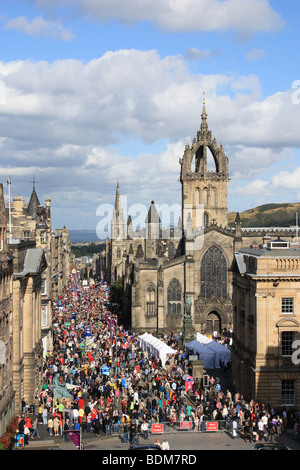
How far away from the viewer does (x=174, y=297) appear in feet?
247

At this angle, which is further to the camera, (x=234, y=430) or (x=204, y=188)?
(x=204, y=188)

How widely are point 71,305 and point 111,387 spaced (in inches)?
1708

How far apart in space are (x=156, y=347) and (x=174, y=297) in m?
20.9

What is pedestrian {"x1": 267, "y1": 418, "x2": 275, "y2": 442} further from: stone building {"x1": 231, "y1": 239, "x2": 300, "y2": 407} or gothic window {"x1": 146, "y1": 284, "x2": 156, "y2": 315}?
gothic window {"x1": 146, "y1": 284, "x2": 156, "y2": 315}

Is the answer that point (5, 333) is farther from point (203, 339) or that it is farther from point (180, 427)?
point (203, 339)

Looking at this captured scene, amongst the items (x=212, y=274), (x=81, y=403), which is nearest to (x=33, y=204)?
(x=212, y=274)

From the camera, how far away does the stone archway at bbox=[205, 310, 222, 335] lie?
7681 cm

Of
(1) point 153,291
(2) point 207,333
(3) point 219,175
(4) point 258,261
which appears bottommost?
(2) point 207,333

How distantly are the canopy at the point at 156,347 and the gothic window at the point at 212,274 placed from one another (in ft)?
57.4

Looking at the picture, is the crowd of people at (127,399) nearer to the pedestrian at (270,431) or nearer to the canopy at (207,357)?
the pedestrian at (270,431)

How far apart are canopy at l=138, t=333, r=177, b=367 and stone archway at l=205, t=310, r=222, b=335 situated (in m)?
17.0
